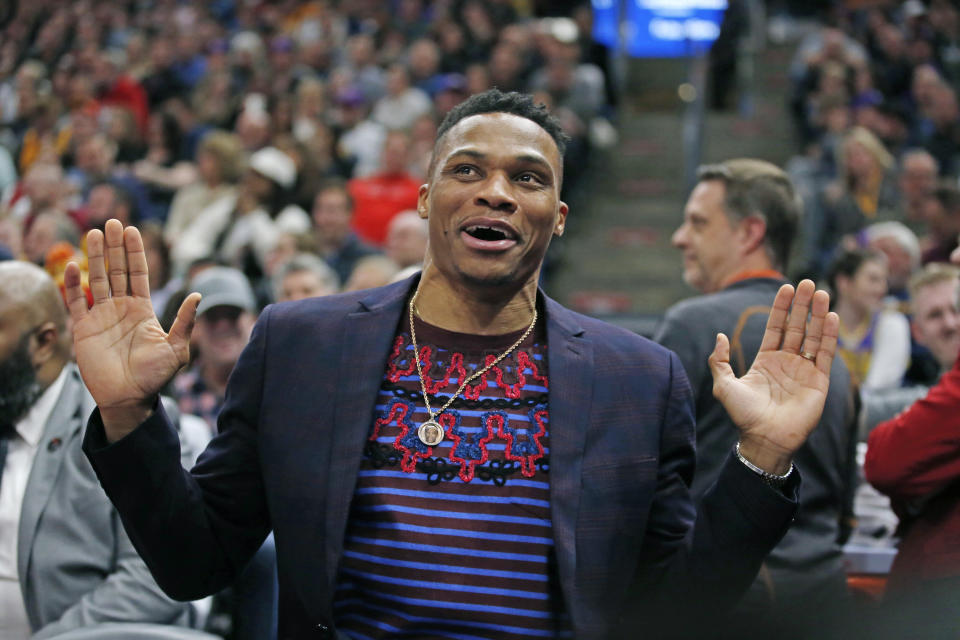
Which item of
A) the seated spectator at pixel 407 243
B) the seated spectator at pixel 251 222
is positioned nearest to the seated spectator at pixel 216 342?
the seated spectator at pixel 407 243

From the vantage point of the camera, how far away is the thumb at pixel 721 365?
209 cm

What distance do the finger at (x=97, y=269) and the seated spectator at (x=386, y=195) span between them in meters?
5.72

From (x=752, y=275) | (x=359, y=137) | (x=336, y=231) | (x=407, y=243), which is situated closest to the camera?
(x=752, y=275)

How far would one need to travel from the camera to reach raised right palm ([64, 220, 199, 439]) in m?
1.94

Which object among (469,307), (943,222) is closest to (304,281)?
(469,307)

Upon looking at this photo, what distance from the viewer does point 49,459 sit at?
118 inches

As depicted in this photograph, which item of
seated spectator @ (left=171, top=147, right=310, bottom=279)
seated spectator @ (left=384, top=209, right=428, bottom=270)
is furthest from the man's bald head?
seated spectator @ (left=171, top=147, right=310, bottom=279)

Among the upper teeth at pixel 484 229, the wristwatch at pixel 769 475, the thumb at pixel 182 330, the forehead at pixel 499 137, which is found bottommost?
the wristwatch at pixel 769 475

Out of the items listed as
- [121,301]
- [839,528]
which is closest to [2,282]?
[121,301]

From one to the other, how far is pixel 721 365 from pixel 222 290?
126 inches

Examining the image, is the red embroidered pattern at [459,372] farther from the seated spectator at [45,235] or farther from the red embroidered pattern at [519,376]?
the seated spectator at [45,235]

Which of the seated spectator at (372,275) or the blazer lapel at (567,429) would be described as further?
the seated spectator at (372,275)

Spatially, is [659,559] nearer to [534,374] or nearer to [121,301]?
[534,374]

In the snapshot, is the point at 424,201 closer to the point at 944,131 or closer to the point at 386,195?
the point at 386,195
